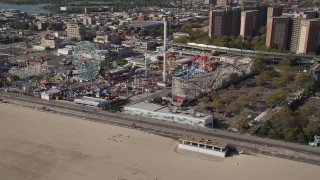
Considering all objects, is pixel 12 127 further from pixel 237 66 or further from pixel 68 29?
pixel 68 29

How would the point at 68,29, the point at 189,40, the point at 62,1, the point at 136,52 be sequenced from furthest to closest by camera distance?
1. the point at 62,1
2. the point at 68,29
3. the point at 189,40
4. the point at 136,52

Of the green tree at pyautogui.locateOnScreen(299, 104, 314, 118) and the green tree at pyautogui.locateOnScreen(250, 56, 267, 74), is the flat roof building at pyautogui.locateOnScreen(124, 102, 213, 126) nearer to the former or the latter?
the green tree at pyautogui.locateOnScreen(299, 104, 314, 118)

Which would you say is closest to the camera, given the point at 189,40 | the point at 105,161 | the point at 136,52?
the point at 105,161

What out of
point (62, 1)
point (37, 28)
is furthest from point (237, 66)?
point (62, 1)

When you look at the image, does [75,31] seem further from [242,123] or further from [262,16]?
[242,123]

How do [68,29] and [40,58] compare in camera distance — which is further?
[68,29]

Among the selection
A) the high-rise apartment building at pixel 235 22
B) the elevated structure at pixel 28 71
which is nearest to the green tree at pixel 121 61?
the elevated structure at pixel 28 71

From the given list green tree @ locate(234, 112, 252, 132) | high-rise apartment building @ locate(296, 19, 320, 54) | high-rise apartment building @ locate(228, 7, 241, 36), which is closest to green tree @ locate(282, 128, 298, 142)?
green tree @ locate(234, 112, 252, 132)

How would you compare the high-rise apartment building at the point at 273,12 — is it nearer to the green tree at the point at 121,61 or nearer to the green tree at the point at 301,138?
the green tree at the point at 121,61
